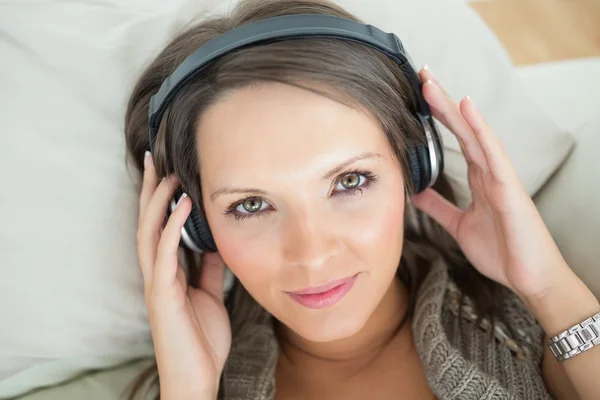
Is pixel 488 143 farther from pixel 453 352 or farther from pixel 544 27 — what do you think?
pixel 544 27

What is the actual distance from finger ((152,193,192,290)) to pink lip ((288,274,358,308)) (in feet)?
0.76

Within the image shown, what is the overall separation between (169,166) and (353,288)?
0.41m

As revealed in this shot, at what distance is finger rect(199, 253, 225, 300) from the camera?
4.15 feet

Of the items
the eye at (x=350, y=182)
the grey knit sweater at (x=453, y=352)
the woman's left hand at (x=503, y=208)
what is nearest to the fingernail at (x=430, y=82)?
the woman's left hand at (x=503, y=208)

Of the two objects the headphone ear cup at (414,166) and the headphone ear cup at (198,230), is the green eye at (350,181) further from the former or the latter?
the headphone ear cup at (198,230)

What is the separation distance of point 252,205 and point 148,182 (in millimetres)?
243

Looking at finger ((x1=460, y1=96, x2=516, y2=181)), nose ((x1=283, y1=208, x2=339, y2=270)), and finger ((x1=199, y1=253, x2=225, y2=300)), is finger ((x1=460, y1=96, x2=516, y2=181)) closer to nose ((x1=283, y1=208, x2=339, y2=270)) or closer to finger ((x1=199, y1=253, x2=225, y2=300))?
nose ((x1=283, y1=208, x2=339, y2=270))

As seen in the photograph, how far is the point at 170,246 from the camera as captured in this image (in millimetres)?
1063

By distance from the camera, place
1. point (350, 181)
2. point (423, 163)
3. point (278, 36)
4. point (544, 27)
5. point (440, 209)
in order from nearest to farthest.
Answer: point (278, 36) < point (350, 181) < point (423, 163) < point (440, 209) < point (544, 27)

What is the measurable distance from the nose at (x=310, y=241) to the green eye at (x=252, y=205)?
70mm

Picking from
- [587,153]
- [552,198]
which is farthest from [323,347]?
[587,153]

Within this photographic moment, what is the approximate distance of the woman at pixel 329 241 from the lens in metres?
0.92

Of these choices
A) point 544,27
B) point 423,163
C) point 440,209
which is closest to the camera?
point 423,163

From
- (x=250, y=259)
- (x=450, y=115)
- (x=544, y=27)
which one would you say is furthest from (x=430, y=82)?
(x=544, y=27)
